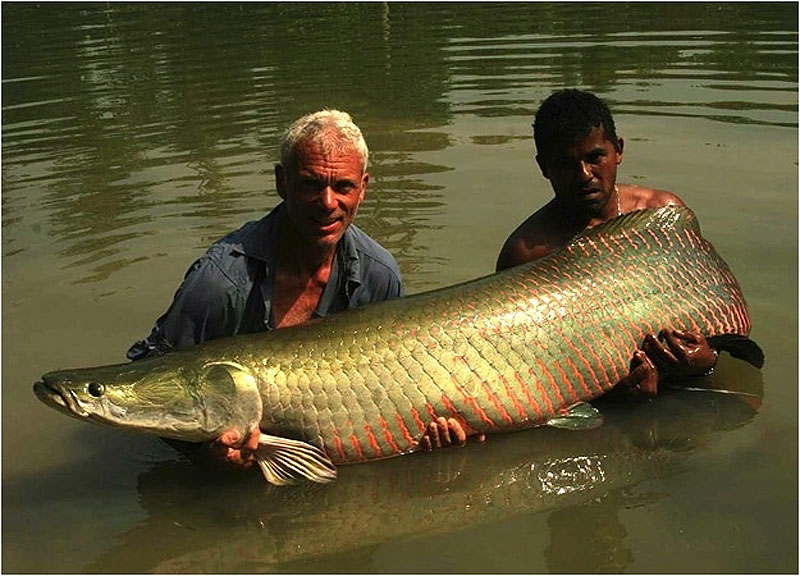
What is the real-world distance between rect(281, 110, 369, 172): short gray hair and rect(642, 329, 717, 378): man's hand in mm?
1241

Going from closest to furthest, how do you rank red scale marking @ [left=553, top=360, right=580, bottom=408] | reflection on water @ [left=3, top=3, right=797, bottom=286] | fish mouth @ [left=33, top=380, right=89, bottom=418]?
1. fish mouth @ [left=33, top=380, right=89, bottom=418]
2. red scale marking @ [left=553, top=360, right=580, bottom=408]
3. reflection on water @ [left=3, top=3, right=797, bottom=286]

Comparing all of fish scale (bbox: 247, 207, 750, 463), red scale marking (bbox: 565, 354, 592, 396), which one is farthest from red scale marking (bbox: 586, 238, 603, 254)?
red scale marking (bbox: 565, 354, 592, 396)

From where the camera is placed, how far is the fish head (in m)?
3.18

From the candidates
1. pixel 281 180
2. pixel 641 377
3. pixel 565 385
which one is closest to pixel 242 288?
pixel 281 180

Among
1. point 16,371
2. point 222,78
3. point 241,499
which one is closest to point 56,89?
point 222,78

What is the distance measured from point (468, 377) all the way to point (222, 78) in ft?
26.6

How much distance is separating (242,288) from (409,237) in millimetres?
2500

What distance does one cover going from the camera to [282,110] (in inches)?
367

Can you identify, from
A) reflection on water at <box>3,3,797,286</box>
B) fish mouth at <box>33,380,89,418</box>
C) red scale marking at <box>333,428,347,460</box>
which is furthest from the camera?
reflection on water at <box>3,3,797,286</box>

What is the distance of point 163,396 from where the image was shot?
10.6 feet

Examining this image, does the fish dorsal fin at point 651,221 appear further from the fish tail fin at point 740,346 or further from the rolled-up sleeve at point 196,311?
the rolled-up sleeve at point 196,311

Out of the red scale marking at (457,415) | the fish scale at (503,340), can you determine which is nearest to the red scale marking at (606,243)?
the fish scale at (503,340)

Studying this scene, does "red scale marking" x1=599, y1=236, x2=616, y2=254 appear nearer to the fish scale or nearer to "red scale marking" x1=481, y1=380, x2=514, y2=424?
the fish scale

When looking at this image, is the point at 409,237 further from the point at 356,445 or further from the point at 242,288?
the point at 356,445
